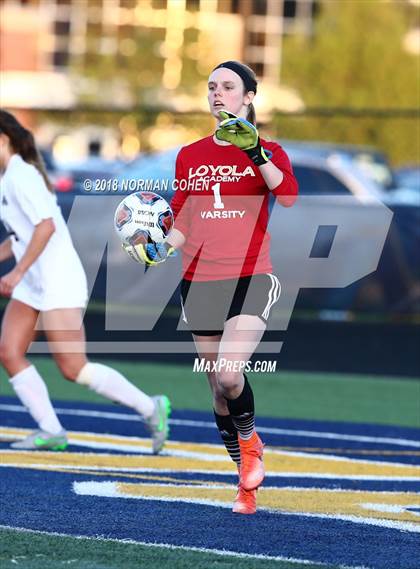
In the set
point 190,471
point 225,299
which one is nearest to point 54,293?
point 190,471

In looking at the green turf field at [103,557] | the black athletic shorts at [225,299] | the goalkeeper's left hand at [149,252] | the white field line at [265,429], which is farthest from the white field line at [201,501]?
the white field line at [265,429]

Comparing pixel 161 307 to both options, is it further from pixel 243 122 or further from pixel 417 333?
pixel 243 122

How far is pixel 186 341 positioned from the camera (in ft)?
46.9

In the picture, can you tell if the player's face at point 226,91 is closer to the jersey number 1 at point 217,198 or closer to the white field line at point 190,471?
the jersey number 1 at point 217,198

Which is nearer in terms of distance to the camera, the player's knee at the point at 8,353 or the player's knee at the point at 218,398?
the player's knee at the point at 218,398

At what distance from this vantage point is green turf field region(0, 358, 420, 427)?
36.7 ft

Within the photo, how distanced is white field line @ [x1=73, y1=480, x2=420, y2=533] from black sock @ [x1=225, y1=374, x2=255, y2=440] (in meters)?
0.39

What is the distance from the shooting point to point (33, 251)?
835 cm

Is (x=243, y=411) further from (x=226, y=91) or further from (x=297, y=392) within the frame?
(x=297, y=392)

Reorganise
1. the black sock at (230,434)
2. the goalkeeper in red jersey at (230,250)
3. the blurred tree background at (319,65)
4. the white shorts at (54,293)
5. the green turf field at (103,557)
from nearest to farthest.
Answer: the green turf field at (103,557)
the goalkeeper in red jersey at (230,250)
the black sock at (230,434)
the white shorts at (54,293)
the blurred tree background at (319,65)

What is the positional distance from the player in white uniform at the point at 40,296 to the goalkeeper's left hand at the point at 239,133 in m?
2.31

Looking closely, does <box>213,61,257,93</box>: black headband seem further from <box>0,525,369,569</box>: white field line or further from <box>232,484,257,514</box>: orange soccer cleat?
<box>0,525,369,569</box>: white field line

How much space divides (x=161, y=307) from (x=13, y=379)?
255 inches

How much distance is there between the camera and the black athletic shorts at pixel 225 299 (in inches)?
264
